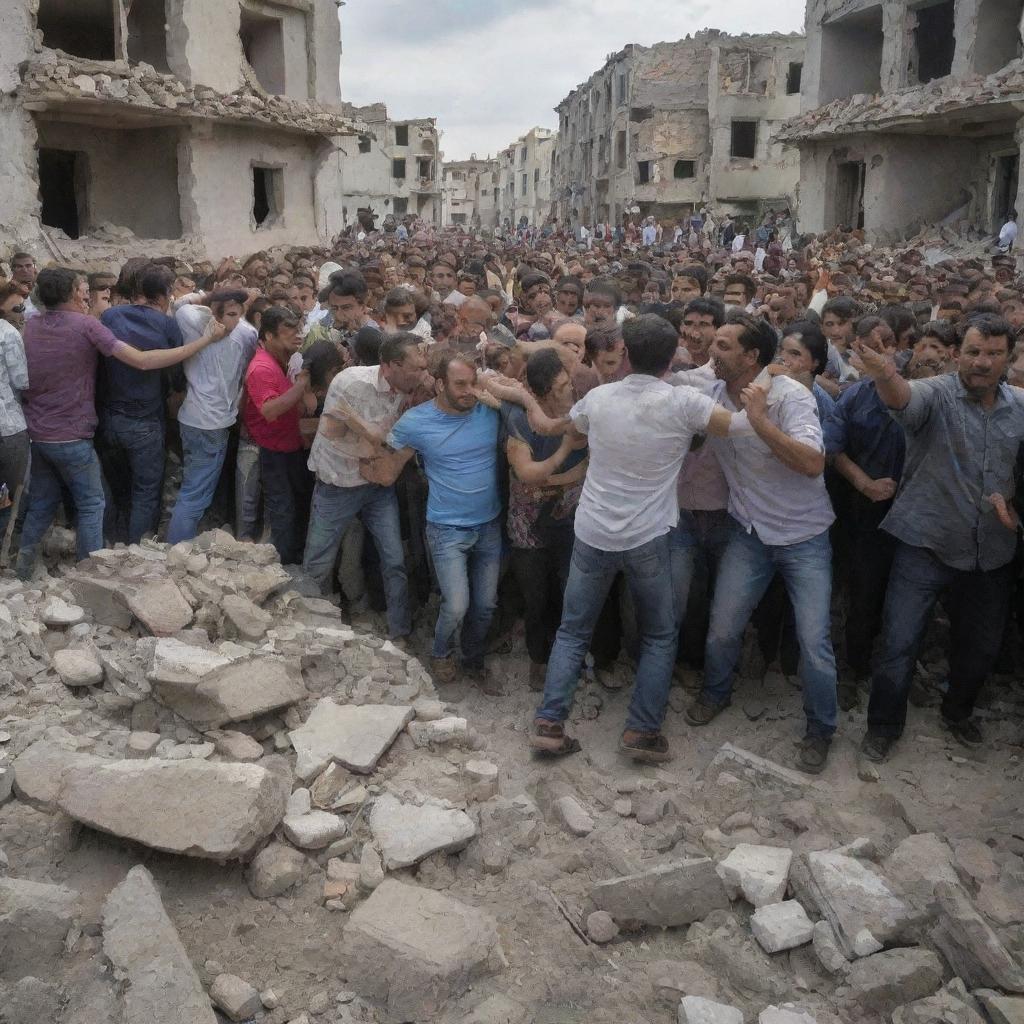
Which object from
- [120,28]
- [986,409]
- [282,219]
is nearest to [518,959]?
[986,409]

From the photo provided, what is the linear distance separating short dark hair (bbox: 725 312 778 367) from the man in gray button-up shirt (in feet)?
1.55

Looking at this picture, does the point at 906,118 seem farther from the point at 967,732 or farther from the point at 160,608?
the point at 160,608

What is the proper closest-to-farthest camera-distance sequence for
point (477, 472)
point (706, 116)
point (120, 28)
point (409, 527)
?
point (477, 472) < point (409, 527) < point (120, 28) < point (706, 116)

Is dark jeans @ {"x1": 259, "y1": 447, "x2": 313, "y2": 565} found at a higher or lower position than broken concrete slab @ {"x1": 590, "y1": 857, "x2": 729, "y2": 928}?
higher

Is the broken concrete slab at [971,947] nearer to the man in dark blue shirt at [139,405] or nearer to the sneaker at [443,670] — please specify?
the sneaker at [443,670]

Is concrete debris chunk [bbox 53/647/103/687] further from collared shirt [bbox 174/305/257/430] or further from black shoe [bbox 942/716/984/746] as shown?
black shoe [bbox 942/716/984/746]

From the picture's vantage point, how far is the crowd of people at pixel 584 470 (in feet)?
13.3

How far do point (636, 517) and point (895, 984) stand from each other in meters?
2.02

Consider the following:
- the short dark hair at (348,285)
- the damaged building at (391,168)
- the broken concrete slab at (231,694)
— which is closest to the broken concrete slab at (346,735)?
the broken concrete slab at (231,694)

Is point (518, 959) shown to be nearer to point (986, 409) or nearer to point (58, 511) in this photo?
point (986, 409)

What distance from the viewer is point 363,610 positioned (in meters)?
5.97

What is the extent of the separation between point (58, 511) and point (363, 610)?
89.9 inches

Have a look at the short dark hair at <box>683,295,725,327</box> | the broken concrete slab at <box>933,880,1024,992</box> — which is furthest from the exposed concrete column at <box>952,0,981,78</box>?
the broken concrete slab at <box>933,880,1024,992</box>

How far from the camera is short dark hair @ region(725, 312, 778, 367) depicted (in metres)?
4.14
